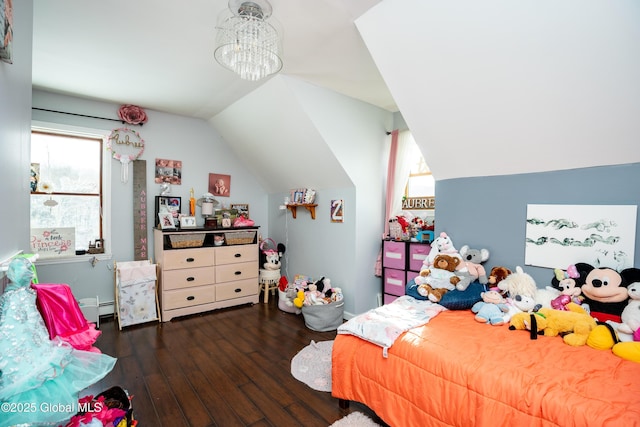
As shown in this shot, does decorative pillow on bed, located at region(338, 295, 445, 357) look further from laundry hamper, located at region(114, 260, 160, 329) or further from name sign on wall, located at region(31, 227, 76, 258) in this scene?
name sign on wall, located at region(31, 227, 76, 258)

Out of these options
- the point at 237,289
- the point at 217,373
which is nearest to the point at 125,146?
the point at 237,289

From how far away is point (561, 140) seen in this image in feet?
6.15

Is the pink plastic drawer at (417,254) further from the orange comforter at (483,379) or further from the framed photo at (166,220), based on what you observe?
the framed photo at (166,220)

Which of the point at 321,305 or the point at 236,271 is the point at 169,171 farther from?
the point at 321,305

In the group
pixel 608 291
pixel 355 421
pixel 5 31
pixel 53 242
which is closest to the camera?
pixel 5 31

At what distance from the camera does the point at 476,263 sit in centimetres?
234

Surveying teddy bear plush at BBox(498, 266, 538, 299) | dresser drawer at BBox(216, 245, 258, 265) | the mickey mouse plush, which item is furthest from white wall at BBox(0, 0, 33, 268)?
the mickey mouse plush

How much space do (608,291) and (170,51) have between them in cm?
339

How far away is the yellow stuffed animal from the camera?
163 cm

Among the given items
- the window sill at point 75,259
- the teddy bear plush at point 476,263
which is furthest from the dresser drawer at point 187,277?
the teddy bear plush at point 476,263

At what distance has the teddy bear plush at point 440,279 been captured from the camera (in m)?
2.26

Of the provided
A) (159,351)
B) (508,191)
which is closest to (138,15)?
(159,351)

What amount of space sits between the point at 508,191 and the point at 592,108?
2.39 ft

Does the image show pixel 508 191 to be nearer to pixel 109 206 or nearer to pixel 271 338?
pixel 271 338
